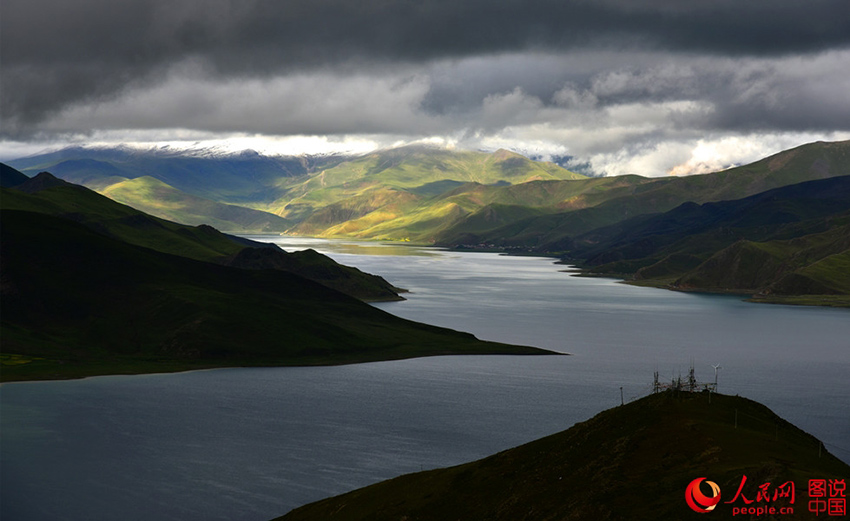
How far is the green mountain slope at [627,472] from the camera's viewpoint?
65625mm

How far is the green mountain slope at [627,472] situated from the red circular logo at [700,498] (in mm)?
528

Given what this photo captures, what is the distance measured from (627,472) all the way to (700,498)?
12170 millimetres

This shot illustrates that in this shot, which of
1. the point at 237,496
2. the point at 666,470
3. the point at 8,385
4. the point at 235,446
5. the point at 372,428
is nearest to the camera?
the point at 666,470

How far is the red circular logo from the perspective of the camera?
6131cm

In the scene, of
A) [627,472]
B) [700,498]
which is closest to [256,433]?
[627,472]

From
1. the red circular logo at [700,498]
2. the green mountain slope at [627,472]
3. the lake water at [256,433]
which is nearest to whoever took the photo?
the red circular logo at [700,498]

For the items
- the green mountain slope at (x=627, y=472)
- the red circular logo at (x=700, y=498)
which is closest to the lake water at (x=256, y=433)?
the green mountain slope at (x=627, y=472)

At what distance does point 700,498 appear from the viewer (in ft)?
205

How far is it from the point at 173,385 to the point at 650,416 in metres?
140

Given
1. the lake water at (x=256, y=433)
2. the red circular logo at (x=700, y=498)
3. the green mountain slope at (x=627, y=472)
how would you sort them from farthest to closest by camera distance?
1. the lake water at (x=256, y=433)
2. the green mountain slope at (x=627, y=472)
3. the red circular logo at (x=700, y=498)

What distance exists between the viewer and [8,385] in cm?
19038

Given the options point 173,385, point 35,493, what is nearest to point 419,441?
point 35,493

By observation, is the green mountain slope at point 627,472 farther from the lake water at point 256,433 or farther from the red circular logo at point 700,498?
the lake water at point 256,433

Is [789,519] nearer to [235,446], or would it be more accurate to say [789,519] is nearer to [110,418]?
[235,446]
